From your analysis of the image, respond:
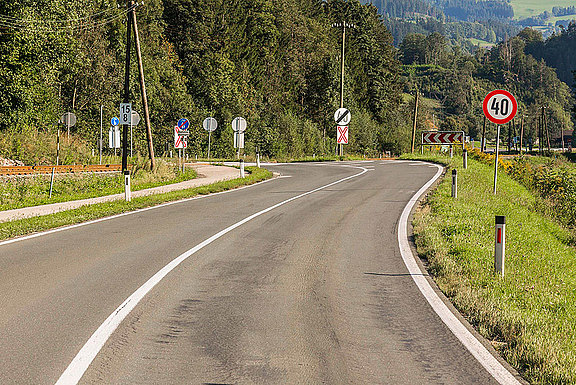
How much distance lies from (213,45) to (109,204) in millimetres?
53839

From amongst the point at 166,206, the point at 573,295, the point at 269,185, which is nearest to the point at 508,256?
the point at 573,295

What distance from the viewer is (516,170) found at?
38562 millimetres

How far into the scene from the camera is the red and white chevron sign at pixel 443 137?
3288 centimetres

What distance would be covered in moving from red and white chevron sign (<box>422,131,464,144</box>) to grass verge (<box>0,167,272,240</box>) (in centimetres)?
1355

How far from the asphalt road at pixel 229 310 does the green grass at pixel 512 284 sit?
1.58 ft

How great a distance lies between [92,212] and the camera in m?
16.2

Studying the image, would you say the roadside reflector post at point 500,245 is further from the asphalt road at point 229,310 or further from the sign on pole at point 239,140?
the sign on pole at point 239,140

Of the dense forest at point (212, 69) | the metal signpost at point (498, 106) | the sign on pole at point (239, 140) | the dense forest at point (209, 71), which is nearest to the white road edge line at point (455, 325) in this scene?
the metal signpost at point (498, 106)

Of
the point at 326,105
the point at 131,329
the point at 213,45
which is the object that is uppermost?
the point at 213,45

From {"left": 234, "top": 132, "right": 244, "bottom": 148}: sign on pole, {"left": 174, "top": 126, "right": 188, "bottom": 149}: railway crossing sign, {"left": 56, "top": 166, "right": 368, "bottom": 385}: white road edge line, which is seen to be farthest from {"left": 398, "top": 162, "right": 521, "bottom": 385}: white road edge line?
{"left": 234, "top": 132, "right": 244, "bottom": 148}: sign on pole

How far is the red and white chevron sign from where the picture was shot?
1294 inches

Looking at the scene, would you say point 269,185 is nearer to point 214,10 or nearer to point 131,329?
point 131,329

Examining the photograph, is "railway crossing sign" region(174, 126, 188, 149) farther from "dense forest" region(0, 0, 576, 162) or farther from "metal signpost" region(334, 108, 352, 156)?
"metal signpost" region(334, 108, 352, 156)

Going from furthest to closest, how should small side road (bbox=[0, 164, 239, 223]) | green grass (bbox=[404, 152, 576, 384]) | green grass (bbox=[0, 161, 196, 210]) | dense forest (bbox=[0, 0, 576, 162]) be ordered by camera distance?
dense forest (bbox=[0, 0, 576, 162]), green grass (bbox=[0, 161, 196, 210]), small side road (bbox=[0, 164, 239, 223]), green grass (bbox=[404, 152, 576, 384])
